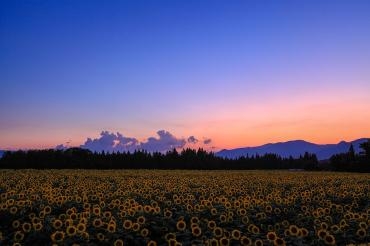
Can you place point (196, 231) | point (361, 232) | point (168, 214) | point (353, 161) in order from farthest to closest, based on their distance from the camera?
point (353, 161) < point (168, 214) < point (361, 232) < point (196, 231)

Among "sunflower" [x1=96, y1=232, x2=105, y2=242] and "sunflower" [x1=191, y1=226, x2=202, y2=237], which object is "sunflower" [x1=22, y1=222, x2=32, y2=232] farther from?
"sunflower" [x1=191, y1=226, x2=202, y2=237]

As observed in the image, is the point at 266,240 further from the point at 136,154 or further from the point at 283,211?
the point at 136,154

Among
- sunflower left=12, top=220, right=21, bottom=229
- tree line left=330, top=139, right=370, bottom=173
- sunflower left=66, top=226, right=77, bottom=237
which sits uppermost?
tree line left=330, top=139, right=370, bottom=173

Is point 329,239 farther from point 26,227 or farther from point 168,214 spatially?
point 26,227

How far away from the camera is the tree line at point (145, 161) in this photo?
8056 centimetres

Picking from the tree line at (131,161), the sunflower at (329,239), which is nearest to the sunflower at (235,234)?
the sunflower at (329,239)

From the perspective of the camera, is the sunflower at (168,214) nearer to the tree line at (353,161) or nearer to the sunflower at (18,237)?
the sunflower at (18,237)

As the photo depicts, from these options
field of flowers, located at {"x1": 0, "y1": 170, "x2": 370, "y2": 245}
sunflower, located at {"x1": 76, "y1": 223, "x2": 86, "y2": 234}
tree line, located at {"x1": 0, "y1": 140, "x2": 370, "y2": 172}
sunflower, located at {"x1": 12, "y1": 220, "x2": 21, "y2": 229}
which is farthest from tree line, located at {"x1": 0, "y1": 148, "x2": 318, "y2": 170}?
sunflower, located at {"x1": 76, "y1": 223, "x2": 86, "y2": 234}

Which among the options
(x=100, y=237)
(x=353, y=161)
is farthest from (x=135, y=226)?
(x=353, y=161)

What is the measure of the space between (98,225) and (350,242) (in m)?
6.57

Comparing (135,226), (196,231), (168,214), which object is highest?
(168,214)

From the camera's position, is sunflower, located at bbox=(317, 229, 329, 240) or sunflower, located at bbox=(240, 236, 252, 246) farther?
sunflower, located at bbox=(317, 229, 329, 240)

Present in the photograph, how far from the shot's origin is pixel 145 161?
106250mm

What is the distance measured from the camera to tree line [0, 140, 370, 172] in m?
80.6
